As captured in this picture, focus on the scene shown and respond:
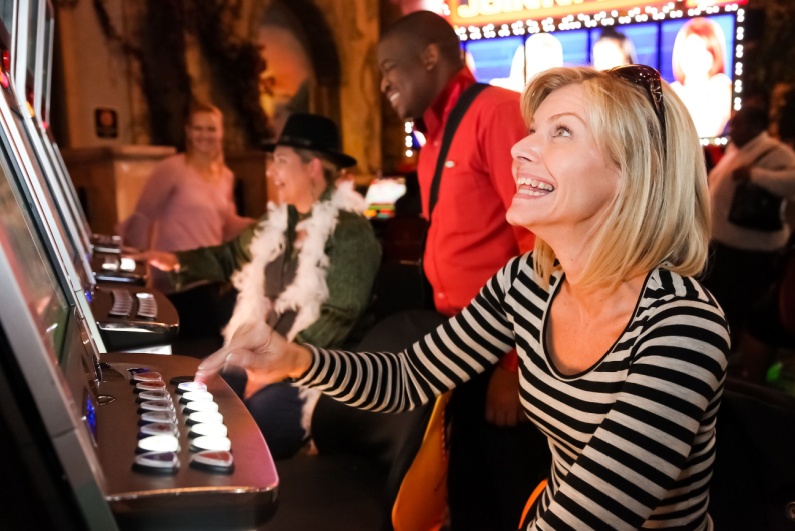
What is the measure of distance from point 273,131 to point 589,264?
6620 millimetres

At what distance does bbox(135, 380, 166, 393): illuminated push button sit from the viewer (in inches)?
35.7

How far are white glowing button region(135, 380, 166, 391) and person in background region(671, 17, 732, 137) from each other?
363 cm

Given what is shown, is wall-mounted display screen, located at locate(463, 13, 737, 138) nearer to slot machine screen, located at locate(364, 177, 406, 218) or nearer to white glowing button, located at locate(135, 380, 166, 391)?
slot machine screen, located at locate(364, 177, 406, 218)

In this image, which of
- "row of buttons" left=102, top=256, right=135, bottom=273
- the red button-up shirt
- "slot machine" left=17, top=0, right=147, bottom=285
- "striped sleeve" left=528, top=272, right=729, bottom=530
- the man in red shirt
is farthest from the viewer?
"row of buttons" left=102, top=256, right=135, bottom=273

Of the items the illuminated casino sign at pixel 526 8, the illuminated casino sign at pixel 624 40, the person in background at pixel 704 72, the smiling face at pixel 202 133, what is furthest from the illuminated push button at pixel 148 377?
the illuminated casino sign at pixel 526 8

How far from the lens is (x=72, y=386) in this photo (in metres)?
0.73

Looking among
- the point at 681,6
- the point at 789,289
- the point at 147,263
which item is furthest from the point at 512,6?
the point at 147,263

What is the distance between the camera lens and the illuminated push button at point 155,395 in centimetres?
87

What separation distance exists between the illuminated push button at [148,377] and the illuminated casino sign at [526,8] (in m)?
3.83

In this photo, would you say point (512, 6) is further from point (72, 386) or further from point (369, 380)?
point (72, 386)

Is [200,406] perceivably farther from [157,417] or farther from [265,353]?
[265,353]

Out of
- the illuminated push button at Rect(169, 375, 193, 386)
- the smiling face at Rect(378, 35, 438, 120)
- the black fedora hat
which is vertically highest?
the smiling face at Rect(378, 35, 438, 120)

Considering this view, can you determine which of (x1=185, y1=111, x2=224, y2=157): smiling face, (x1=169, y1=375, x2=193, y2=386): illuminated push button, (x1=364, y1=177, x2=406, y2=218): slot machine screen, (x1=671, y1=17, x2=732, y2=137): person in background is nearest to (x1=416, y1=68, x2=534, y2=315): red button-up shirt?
(x1=169, y1=375, x2=193, y2=386): illuminated push button

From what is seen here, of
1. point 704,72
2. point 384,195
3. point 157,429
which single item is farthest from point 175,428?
point 384,195
